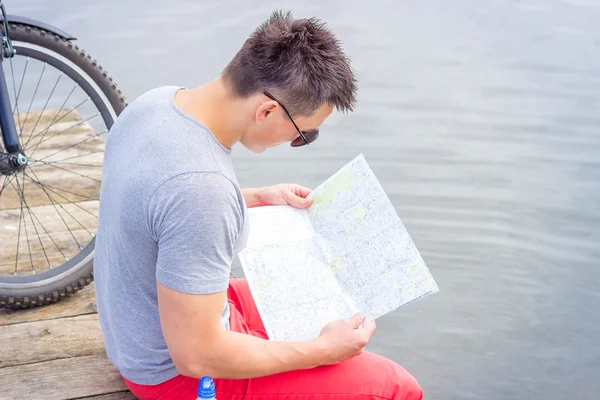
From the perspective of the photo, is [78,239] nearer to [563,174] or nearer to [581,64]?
[563,174]

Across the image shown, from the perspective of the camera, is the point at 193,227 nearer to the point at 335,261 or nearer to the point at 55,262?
the point at 335,261

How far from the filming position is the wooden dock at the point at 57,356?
230cm

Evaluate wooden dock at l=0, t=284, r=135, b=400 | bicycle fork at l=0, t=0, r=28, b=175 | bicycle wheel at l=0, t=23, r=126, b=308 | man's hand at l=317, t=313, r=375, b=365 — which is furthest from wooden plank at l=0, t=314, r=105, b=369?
man's hand at l=317, t=313, r=375, b=365

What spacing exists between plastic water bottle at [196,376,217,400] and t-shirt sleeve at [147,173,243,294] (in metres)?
0.23

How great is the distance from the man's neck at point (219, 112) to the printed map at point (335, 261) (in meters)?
0.44

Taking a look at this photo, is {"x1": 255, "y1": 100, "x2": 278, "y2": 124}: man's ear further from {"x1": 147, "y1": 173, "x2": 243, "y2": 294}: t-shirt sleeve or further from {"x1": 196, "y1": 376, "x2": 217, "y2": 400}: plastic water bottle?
{"x1": 196, "y1": 376, "x2": 217, "y2": 400}: plastic water bottle

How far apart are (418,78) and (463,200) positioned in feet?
5.45

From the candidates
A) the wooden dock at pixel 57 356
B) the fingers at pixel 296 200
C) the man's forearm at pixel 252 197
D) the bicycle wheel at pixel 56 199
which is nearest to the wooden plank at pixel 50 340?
the wooden dock at pixel 57 356

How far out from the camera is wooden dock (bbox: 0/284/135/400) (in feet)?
7.55

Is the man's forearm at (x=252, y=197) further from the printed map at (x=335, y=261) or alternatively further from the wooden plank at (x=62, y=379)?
the wooden plank at (x=62, y=379)

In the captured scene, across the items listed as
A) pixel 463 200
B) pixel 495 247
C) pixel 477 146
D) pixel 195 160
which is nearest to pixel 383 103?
pixel 477 146

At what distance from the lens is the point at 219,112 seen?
173cm

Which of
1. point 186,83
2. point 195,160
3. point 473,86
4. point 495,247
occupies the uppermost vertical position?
point 195,160

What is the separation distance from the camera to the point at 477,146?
5035mm
